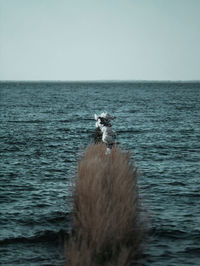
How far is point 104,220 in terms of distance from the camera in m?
7.59

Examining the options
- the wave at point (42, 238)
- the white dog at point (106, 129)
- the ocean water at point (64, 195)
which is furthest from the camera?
the white dog at point (106, 129)

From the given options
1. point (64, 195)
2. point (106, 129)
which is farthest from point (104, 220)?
point (64, 195)

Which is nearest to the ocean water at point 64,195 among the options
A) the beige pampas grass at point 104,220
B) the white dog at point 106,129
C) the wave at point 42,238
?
the wave at point 42,238

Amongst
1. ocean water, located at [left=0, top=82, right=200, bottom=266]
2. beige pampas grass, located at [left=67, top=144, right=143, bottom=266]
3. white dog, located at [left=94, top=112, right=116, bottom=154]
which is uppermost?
white dog, located at [left=94, top=112, right=116, bottom=154]

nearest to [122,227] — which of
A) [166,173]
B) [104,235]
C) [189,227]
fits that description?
[104,235]

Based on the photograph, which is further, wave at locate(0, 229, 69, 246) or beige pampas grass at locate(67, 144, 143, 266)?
wave at locate(0, 229, 69, 246)

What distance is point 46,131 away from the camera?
35.8 m

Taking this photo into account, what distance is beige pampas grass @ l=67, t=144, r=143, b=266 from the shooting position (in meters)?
6.91

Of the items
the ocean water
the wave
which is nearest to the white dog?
the ocean water

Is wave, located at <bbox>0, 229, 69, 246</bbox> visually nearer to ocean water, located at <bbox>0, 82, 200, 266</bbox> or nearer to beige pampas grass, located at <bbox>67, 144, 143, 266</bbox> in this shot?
ocean water, located at <bbox>0, 82, 200, 266</bbox>

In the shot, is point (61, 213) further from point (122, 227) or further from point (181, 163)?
point (181, 163)

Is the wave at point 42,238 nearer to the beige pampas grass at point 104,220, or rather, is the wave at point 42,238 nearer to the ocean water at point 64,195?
the ocean water at point 64,195

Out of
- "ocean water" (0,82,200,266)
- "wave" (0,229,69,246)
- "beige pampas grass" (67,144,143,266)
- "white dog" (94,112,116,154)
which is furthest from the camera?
"white dog" (94,112,116,154)

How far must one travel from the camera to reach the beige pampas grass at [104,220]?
272 inches
